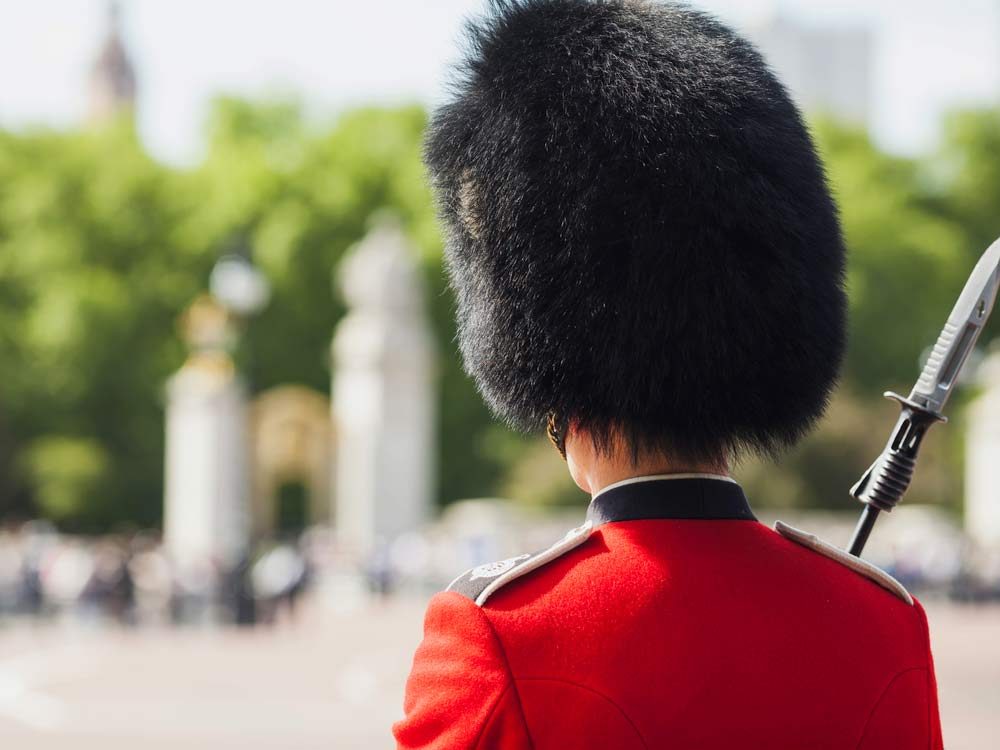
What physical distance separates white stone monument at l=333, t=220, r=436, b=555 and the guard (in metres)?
25.4

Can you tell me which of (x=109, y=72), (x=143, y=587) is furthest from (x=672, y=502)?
(x=109, y=72)

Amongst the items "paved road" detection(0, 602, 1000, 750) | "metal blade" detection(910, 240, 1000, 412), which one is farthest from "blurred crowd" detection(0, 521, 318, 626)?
"metal blade" detection(910, 240, 1000, 412)

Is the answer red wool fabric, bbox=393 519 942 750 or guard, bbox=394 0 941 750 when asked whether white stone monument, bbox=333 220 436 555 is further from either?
red wool fabric, bbox=393 519 942 750

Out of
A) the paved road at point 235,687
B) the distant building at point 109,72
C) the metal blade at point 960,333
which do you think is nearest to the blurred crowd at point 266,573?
the paved road at point 235,687

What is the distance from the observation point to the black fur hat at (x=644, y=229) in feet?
9.16

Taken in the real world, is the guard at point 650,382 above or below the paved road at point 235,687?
above

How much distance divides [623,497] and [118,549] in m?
23.4

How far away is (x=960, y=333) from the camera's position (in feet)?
9.61

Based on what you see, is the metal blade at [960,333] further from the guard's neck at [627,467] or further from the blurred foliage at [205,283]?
the blurred foliage at [205,283]

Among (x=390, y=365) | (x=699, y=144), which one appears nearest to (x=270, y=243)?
(x=390, y=365)

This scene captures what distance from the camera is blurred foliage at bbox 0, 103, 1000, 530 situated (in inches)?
1601

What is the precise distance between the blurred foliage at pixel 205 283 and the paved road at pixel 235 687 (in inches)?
649

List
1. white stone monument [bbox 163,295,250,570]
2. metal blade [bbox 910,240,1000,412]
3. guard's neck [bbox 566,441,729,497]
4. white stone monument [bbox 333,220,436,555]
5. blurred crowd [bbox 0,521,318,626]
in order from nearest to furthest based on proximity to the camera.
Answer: guard's neck [bbox 566,441,729,497]
metal blade [bbox 910,240,1000,412]
blurred crowd [bbox 0,521,318,626]
white stone monument [bbox 163,295,250,570]
white stone monument [bbox 333,220,436,555]

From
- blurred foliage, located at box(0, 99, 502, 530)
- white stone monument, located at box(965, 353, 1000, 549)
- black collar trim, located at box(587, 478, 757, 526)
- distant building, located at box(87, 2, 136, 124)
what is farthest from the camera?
distant building, located at box(87, 2, 136, 124)
